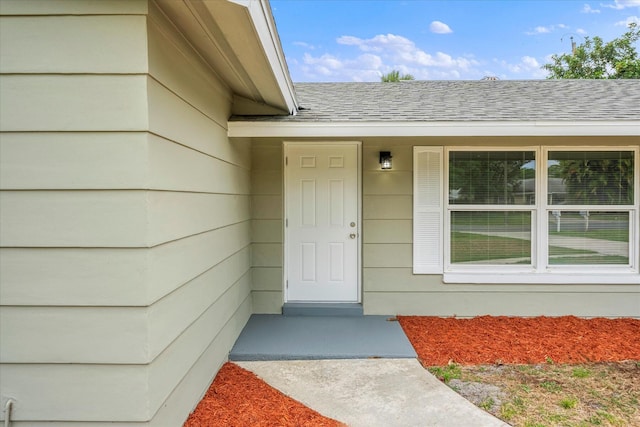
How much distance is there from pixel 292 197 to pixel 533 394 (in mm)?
2973

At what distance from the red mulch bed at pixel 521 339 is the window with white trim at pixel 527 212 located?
0.50 meters

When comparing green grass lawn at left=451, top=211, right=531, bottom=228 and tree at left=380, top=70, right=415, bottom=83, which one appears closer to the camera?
green grass lawn at left=451, top=211, right=531, bottom=228

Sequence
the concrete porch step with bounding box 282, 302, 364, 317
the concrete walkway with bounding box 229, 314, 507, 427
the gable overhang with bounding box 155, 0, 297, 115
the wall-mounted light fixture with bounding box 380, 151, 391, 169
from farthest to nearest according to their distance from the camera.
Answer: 1. the concrete porch step with bounding box 282, 302, 364, 317
2. the wall-mounted light fixture with bounding box 380, 151, 391, 169
3. the concrete walkway with bounding box 229, 314, 507, 427
4. the gable overhang with bounding box 155, 0, 297, 115

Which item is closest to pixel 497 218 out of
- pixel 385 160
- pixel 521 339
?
pixel 521 339

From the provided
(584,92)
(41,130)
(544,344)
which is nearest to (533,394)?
(544,344)

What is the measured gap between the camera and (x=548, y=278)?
13.9 feet

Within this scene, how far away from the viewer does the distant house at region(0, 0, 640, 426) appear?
170 cm

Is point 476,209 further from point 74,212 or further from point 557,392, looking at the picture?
point 74,212

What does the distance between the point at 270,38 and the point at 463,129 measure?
7.21ft

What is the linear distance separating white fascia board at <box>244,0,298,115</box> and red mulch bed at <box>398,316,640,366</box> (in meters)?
2.62

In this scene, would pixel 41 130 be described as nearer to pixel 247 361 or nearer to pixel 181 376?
pixel 181 376

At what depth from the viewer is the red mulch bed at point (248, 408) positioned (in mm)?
2295

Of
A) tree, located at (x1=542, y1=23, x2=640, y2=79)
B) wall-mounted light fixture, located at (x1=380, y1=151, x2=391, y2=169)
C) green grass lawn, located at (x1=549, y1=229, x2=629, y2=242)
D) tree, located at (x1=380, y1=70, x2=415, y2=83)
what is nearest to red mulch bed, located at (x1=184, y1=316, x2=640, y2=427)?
green grass lawn, located at (x1=549, y1=229, x2=629, y2=242)

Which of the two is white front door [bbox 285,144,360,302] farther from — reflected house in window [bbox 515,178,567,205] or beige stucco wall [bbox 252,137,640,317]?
reflected house in window [bbox 515,178,567,205]
